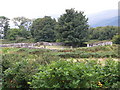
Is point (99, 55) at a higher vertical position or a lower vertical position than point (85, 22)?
lower

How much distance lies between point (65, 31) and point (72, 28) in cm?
133

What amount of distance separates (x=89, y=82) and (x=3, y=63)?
3392 millimetres

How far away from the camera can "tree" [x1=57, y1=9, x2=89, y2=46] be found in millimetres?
25641

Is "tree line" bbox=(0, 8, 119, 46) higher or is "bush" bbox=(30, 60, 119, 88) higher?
"tree line" bbox=(0, 8, 119, 46)

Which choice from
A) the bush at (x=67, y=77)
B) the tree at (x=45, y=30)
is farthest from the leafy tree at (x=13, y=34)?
the bush at (x=67, y=77)

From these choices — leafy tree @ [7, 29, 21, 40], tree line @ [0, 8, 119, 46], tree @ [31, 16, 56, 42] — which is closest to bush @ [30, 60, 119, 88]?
tree line @ [0, 8, 119, 46]

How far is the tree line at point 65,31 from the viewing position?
25941 mm

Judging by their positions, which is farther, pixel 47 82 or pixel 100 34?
pixel 100 34

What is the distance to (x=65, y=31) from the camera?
25.5 meters

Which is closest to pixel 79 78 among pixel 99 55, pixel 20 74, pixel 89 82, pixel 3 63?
pixel 89 82

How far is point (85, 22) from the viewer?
2822cm

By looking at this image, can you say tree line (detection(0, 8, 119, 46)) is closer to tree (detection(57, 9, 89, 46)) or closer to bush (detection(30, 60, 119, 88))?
tree (detection(57, 9, 89, 46))

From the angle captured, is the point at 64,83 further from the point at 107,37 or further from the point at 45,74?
the point at 107,37

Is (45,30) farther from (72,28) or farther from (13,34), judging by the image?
(72,28)
